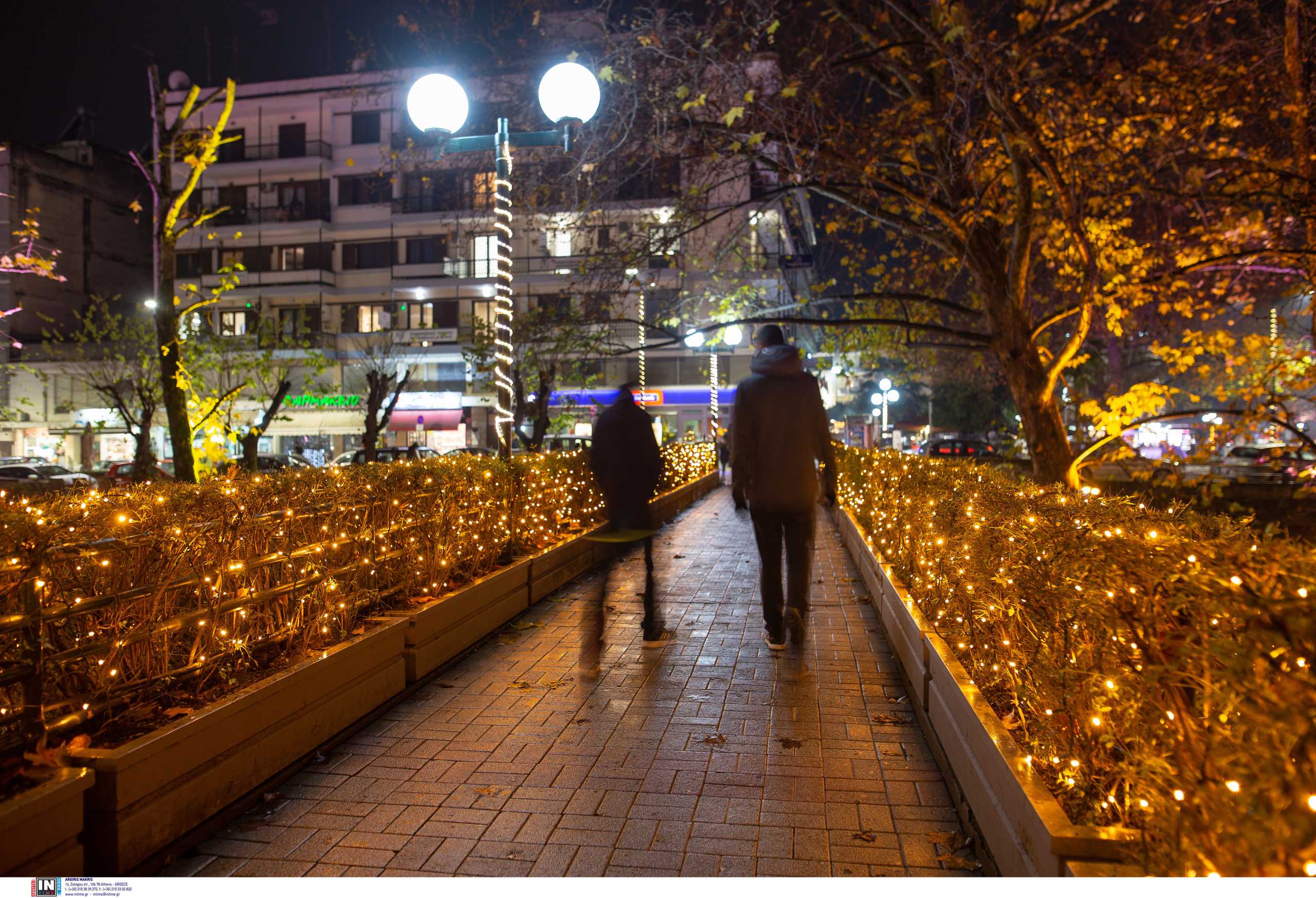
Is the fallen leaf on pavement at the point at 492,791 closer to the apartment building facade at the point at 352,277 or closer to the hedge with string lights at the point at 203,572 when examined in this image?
the hedge with string lights at the point at 203,572

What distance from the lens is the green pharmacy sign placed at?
3997 centimetres

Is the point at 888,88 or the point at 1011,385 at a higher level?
the point at 888,88

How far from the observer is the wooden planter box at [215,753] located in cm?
310

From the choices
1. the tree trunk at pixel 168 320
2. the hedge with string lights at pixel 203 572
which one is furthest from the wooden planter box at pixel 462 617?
the tree trunk at pixel 168 320

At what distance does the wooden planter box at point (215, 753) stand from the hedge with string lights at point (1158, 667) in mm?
3219

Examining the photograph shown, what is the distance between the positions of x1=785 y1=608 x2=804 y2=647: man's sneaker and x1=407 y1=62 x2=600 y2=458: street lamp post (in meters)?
4.42

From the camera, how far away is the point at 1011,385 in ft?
38.0

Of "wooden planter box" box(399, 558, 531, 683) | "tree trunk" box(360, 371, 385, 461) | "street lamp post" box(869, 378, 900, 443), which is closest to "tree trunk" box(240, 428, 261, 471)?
"tree trunk" box(360, 371, 385, 461)

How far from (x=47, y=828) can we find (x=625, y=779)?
2236 mm

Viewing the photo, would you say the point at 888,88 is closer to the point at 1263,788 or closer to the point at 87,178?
the point at 1263,788

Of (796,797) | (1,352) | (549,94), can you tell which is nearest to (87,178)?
(1,352)

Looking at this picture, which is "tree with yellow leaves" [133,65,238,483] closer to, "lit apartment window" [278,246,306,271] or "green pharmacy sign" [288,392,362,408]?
"green pharmacy sign" [288,392,362,408]

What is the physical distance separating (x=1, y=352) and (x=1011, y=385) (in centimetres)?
4418

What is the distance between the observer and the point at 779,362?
244 inches
